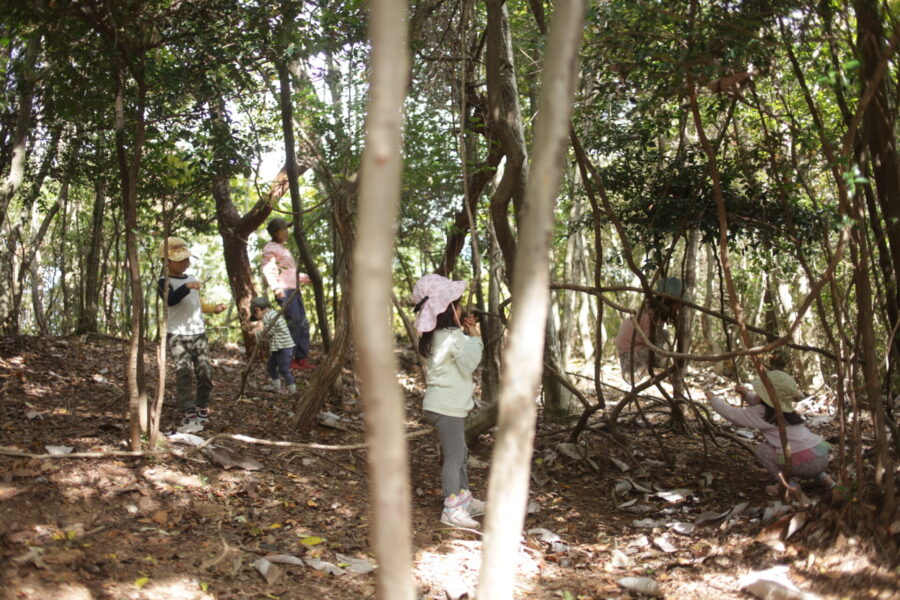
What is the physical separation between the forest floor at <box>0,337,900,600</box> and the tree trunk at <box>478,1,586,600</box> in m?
2.22

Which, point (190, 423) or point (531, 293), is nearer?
point (531, 293)

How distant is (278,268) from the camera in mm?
8406

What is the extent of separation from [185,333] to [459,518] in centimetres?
286

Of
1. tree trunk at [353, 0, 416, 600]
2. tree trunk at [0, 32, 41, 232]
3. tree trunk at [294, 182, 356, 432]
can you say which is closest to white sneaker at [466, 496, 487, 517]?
tree trunk at [294, 182, 356, 432]

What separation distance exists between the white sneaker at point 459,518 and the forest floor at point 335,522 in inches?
2.3

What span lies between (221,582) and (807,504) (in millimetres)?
3316

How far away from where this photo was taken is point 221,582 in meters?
3.90

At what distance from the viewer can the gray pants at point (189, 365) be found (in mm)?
6316

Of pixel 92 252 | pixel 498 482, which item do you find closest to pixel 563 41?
pixel 498 482

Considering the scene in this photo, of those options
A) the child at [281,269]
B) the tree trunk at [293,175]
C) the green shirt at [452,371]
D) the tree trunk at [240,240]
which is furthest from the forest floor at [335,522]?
the tree trunk at [240,240]

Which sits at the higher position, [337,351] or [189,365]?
[337,351]

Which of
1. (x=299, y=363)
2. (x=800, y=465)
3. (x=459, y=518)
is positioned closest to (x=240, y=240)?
(x=299, y=363)

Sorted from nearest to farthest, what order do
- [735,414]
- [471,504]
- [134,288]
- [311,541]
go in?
[311,541] → [134,288] → [471,504] → [735,414]

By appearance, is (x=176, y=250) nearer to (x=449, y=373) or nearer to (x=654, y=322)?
(x=449, y=373)
